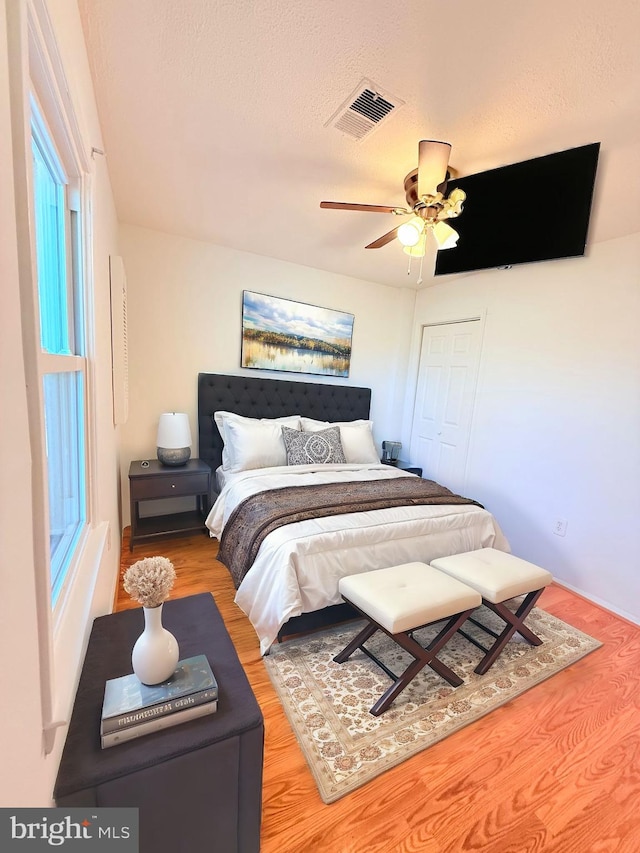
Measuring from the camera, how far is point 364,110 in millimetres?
1502

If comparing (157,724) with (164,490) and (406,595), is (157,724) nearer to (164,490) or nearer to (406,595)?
(406,595)

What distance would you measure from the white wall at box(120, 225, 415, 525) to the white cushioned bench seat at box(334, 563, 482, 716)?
2.13 metres

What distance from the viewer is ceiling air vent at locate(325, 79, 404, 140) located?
142 centimetres

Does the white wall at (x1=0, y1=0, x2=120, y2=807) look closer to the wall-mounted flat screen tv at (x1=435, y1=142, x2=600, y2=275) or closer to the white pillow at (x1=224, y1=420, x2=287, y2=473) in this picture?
the wall-mounted flat screen tv at (x1=435, y1=142, x2=600, y2=275)

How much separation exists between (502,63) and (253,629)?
275cm

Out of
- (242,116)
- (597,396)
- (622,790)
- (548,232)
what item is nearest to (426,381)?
(597,396)

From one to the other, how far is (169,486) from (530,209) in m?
2.91

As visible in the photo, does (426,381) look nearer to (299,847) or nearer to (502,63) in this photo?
(502,63)

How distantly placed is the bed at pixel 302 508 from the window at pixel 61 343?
0.95 meters

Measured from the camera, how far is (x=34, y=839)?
0.57 metres

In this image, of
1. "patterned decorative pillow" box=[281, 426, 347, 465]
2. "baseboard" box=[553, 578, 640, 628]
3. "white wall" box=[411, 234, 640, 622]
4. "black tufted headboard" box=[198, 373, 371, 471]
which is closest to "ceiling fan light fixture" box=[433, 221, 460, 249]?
"white wall" box=[411, 234, 640, 622]

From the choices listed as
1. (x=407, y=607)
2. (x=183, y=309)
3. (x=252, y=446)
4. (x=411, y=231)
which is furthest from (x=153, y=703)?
(x=183, y=309)

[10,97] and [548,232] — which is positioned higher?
[548,232]

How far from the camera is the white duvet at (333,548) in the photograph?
1.80 m
